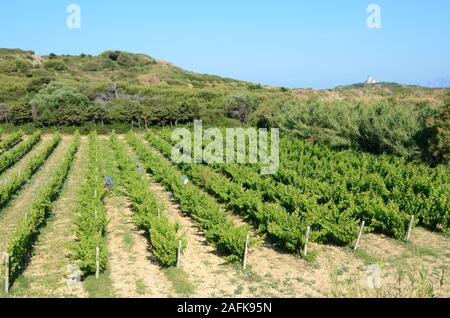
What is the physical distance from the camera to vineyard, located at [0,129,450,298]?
10.2 meters

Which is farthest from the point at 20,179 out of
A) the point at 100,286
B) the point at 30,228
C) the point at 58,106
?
the point at 58,106

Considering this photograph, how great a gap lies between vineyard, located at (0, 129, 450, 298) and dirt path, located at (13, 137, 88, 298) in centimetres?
3

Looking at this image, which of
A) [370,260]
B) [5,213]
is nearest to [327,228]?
[370,260]

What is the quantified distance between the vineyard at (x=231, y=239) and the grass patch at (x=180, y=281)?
0.17ft

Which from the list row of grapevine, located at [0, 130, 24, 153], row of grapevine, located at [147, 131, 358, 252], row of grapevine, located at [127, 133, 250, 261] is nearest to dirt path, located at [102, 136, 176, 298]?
row of grapevine, located at [127, 133, 250, 261]

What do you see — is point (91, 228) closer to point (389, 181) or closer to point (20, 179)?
point (20, 179)

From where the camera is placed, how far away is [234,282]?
1043cm

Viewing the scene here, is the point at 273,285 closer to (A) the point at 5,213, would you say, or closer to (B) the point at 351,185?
(B) the point at 351,185

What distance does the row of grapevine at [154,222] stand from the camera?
11203 millimetres

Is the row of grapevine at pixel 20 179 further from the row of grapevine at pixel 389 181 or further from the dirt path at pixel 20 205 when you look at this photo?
the row of grapevine at pixel 389 181

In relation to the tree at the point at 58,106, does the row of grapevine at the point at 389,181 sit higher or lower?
lower

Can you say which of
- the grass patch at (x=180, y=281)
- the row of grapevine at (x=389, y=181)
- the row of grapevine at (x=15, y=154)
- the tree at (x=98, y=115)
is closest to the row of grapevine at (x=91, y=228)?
the grass patch at (x=180, y=281)

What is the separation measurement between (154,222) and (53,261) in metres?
2.95

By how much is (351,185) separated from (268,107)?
2701cm
